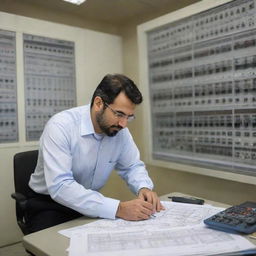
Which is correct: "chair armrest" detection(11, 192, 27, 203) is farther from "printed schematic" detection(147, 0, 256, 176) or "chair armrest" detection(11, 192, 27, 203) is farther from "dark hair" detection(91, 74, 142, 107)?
"printed schematic" detection(147, 0, 256, 176)

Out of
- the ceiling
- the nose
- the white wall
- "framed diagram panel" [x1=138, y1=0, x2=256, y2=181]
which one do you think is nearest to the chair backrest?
the white wall

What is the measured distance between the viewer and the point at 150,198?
1278 mm

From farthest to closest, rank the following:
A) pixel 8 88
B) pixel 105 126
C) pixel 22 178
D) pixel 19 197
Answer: pixel 8 88 → pixel 22 178 → pixel 19 197 → pixel 105 126

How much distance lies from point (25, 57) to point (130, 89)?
3.99ft

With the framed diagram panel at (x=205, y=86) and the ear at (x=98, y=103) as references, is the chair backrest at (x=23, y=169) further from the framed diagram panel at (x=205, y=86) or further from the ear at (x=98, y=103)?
the framed diagram panel at (x=205, y=86)

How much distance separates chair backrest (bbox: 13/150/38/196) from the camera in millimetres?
1635

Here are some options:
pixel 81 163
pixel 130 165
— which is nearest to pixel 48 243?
pixel 81 163

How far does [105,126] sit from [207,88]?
0.92m

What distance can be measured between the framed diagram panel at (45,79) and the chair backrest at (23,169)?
49 cm

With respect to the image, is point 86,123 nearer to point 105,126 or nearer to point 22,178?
point 105,126

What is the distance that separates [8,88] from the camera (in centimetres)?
206

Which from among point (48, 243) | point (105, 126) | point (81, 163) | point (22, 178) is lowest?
point (48, 243)

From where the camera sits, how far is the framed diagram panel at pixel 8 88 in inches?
79.7

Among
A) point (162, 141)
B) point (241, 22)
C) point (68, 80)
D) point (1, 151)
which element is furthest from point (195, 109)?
point (1, 151)
